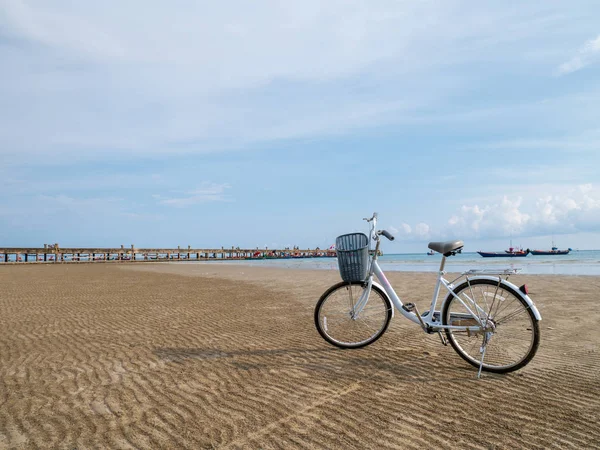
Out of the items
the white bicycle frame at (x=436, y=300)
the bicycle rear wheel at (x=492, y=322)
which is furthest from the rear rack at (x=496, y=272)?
the bicycle rear wheel at (x=492, y=322)

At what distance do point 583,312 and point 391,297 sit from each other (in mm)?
4812

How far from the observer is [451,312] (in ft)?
14.5

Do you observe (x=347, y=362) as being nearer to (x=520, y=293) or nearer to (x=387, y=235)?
(x=387, y=235)

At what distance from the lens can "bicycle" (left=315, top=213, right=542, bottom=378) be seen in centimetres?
415

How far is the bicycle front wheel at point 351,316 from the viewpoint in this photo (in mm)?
5109

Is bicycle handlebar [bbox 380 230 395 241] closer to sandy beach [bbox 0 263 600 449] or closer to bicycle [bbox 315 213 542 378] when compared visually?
bicycle [bbox 315 213 542 378]

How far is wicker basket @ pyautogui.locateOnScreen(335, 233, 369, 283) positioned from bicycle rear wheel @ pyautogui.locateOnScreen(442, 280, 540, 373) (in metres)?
0.99

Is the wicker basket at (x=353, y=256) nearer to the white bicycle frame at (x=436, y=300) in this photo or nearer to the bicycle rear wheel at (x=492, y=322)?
the white bicycle frame at (x=436, y=300)

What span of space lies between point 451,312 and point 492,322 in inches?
15.8

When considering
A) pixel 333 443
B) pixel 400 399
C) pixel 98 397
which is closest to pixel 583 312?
pixel 400 399

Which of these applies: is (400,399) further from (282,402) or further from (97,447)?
(97,447)

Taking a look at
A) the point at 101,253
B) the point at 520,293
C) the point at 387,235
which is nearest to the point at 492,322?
the point at 520,293

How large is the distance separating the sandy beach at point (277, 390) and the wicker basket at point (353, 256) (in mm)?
940

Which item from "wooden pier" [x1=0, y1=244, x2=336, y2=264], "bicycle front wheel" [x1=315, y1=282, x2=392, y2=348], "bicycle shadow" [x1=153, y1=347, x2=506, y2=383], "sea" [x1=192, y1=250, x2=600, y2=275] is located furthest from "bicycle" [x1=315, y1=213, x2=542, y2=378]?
"wooden pier" [x1=0, y1=244, x2=336, y2=264]
